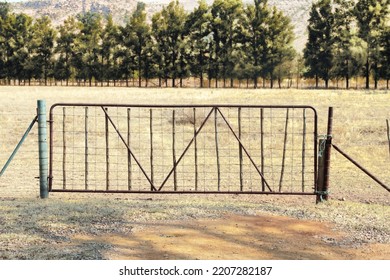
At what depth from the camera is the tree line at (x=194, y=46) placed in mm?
84562

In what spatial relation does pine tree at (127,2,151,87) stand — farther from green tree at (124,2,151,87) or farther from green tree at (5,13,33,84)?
green tree at (5,13,33,84)

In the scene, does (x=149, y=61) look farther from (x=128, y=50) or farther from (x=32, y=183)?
(x=32, y=183)

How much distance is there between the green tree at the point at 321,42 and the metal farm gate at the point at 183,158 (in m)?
53.9

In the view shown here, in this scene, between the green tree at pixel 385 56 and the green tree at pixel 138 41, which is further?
the green tree at pixel 138 41

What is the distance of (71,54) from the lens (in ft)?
304

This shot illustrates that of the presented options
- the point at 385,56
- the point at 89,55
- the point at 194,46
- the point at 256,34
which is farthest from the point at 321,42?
the point at 89,55

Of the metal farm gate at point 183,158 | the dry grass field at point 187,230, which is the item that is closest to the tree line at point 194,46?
the metal farm gate at point 183,158

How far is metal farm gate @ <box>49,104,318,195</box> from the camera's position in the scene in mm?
11781

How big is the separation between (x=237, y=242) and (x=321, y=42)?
8008 centimetres

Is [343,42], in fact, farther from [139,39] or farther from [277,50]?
[139,39]

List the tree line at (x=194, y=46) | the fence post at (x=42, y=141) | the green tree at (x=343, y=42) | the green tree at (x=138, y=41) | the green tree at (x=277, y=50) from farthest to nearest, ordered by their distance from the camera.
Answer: the green tree at (x=138, y=41), the green tree at (x=277, y=50), the tree line at (x=194, y=46), the green tree at (x=343, y=42), the fence post at (x=42, y=141)

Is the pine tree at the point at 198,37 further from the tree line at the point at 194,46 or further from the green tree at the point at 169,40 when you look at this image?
the green tree at the point at 169,40

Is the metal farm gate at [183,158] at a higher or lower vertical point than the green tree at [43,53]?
lower

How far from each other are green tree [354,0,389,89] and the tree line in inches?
43.5
